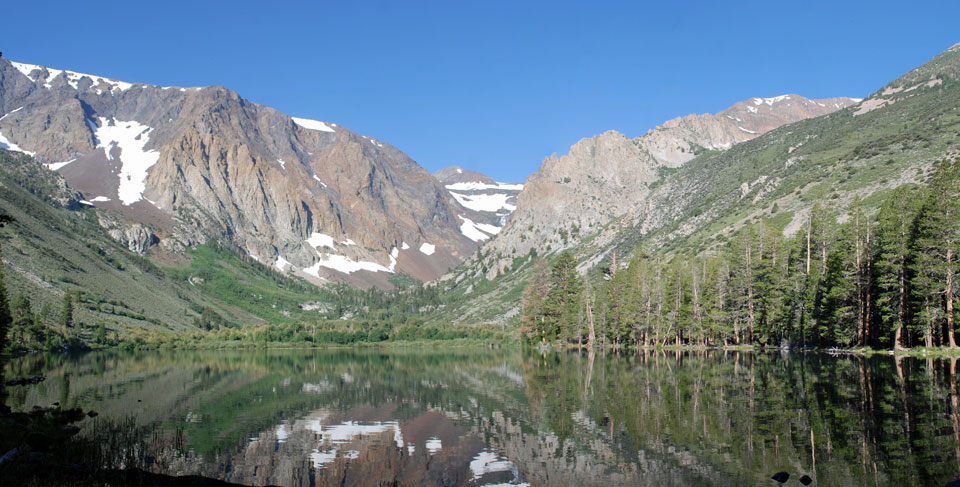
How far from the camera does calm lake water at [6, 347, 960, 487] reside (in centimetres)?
2239

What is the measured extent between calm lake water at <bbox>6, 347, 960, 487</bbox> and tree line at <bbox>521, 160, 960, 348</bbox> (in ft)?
26.4

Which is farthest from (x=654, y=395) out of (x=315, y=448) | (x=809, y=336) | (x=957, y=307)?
(x=809, y=336)

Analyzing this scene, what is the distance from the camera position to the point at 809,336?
254ft

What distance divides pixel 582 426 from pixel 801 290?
185ft

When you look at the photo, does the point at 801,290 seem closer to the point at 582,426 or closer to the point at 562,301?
the point at 562,301

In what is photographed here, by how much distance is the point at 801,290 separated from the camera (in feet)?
255

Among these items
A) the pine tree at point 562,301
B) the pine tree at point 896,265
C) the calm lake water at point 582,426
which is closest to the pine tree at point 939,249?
the pine tree at point 896,265

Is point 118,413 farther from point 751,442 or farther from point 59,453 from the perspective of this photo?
point 751,442

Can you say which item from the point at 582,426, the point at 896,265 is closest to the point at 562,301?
the point at 896,265

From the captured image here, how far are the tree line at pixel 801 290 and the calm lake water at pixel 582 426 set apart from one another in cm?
804

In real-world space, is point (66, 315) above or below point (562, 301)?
below

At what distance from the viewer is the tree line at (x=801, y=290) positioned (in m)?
55.1

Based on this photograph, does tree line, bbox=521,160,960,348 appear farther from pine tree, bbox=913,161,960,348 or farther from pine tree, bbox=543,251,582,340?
pine tree, bbox=543,251,582,340

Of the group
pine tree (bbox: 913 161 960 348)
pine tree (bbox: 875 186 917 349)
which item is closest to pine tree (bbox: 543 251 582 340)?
pine tree (bbox: 875 186 917 349)
